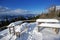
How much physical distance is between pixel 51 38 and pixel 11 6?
8.23 meters

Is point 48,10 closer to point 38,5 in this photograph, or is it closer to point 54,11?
point 54,11

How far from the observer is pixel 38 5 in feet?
33.2

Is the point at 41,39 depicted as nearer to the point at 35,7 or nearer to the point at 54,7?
the point at 54,7

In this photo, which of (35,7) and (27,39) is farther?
(35,7)

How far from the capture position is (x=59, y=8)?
25.7 feet

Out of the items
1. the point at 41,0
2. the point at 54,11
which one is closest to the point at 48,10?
the point at 54,11

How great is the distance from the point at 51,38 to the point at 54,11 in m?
4.95

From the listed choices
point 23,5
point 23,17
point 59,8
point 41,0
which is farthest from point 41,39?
point 23,5

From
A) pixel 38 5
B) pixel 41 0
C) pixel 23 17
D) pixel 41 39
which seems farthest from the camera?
pixel 38 5

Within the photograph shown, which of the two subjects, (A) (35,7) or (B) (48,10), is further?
(A) (35,7)

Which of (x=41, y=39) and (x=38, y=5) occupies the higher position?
(x=38, y=5)

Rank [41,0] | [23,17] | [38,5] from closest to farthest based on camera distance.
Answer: [23,17], [41,0], [38,5]

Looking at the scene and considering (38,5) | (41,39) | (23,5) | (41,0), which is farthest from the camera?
(23,5)

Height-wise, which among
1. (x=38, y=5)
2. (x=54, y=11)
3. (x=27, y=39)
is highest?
(x=38, y=5)
